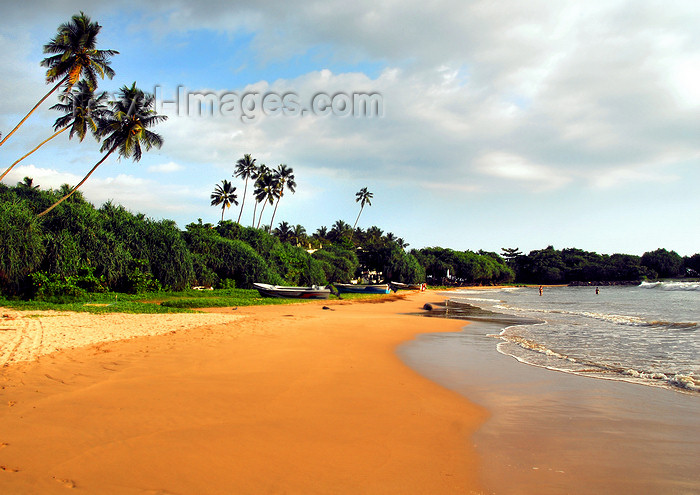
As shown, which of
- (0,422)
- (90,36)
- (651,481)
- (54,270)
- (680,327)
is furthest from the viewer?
(90,36)

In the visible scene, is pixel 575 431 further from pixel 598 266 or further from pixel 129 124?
pixel 598 266

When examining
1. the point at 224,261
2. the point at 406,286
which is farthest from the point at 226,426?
the point at 406,286

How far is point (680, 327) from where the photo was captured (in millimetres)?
19172

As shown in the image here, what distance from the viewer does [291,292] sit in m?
30.7

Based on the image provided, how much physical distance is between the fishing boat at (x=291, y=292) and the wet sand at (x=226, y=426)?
67.1 feet

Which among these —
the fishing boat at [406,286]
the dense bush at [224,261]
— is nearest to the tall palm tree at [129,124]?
the dense bush at [224,261]

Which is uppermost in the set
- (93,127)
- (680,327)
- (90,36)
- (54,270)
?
(90,36)

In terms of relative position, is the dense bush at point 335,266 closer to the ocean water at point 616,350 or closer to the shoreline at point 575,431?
the ocean water at point 616,350

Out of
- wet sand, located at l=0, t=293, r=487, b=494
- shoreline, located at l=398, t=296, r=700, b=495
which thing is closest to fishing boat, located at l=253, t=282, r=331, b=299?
wet sand, located at l=0, t=293, r=487, b=494

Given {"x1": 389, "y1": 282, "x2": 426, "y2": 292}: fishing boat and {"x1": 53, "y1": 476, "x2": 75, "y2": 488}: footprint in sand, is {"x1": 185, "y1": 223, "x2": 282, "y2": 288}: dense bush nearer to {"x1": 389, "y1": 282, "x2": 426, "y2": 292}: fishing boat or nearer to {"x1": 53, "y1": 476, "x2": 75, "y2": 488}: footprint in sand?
{"x1": 389, "y1": 282, "x2": 426, "y2": 292}: fishing boat

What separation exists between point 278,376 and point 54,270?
789 inches

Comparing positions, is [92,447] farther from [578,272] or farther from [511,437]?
[578,272]

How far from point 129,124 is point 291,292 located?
15.3m

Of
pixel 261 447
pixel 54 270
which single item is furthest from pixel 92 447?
pixel 54 270
